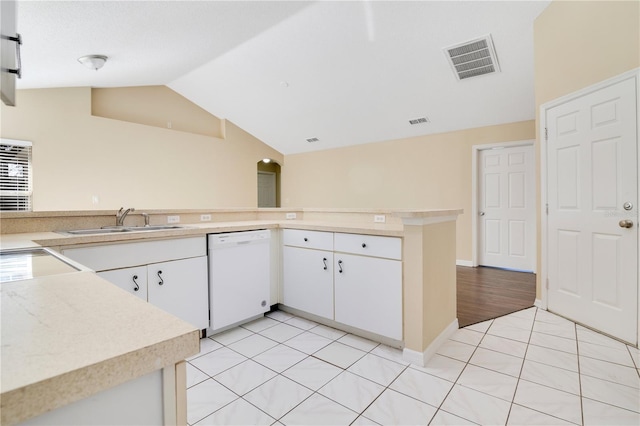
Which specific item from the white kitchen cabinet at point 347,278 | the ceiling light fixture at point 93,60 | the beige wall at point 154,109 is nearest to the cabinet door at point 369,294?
the white kitchen cabinet at point 347,278

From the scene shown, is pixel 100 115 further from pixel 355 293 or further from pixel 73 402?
pixel 73 402

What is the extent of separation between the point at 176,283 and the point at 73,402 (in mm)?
1998

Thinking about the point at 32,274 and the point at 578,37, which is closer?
the point at 32,274

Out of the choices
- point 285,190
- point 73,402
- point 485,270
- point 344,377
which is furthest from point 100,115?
point 485,270

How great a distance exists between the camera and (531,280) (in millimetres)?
4219

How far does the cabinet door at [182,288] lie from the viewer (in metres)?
2.13

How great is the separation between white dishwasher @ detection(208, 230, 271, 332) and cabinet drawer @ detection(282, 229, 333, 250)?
185mm

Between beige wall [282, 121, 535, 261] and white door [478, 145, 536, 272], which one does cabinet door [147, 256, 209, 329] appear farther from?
white door [478, 145, 536, 272]

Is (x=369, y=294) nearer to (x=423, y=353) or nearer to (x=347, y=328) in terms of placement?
(x=347, y=328)

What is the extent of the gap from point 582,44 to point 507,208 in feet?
8.97

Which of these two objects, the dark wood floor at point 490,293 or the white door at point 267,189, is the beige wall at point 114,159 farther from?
the dark wood floor at point 490,293

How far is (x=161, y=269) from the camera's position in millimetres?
2146

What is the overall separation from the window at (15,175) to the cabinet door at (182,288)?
12.4 feet

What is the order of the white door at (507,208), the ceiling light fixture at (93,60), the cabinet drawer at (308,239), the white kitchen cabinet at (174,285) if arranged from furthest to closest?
1. the white door at (507,208)
2. the ceiling light fixture at (93,60)
3. the cabinet drawer at (308,239)
4. the white kitchen cabinet at (174,285)
